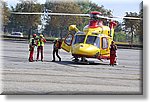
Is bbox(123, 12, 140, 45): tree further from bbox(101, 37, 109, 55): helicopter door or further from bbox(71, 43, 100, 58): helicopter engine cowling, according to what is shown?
bbox(101, 37, 109, 55): helicopter door

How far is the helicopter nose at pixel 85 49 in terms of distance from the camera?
8.59 m

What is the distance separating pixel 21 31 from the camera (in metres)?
6.27

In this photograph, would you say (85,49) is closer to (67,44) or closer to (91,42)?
(91,42)

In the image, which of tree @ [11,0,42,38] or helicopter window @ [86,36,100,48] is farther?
helicopter window @ [86,36,100,48]

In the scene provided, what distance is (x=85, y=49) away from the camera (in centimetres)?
862

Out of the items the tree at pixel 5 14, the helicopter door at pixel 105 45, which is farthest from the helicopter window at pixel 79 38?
the tree at pixel 5 14

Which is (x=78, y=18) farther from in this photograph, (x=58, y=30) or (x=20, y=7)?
(x=20, y=7)

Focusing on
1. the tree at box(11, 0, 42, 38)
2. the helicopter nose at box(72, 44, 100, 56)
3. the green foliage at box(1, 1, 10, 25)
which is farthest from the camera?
the helicopter nose at box(72, 44, 100, 56)

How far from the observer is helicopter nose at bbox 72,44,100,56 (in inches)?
338

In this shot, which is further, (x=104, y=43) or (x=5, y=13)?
(x=104, y=43)

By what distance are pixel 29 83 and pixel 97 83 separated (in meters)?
0.99

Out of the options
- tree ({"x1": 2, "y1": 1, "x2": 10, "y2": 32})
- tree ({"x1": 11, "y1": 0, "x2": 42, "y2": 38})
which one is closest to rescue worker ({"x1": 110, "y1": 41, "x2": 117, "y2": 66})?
tree ({"x1": 11, "y1": 0, "x2": 42, "y2": 38})

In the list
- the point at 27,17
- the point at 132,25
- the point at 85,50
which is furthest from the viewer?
the point at 85,50

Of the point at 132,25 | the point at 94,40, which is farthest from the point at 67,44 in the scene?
the point at 132,25
